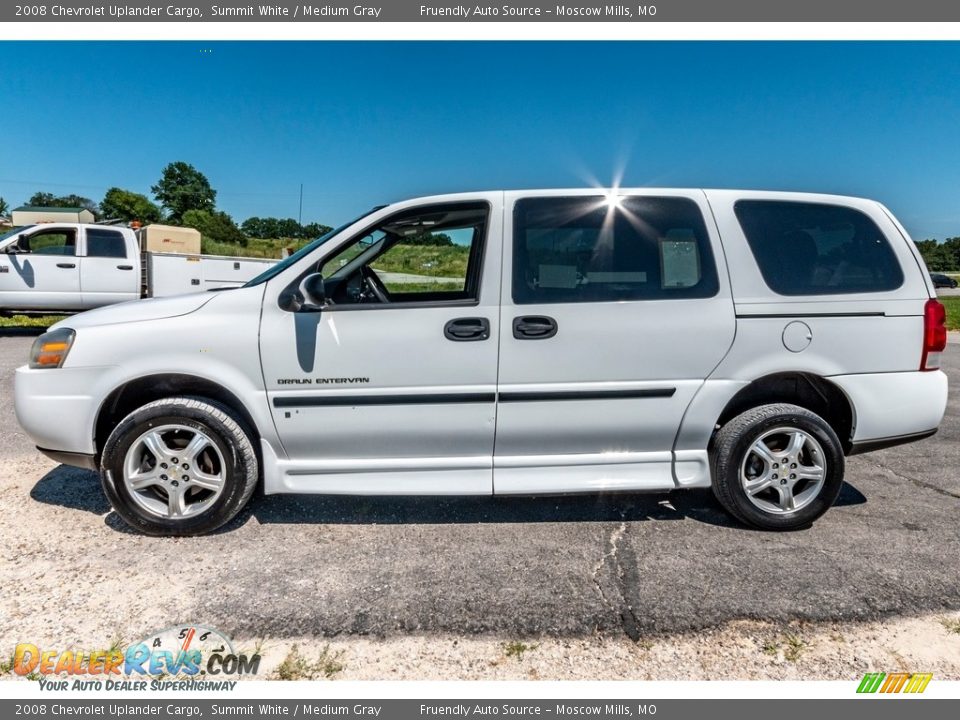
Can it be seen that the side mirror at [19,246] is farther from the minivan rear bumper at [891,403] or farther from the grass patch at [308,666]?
the minivan rear bumper at [891,403]

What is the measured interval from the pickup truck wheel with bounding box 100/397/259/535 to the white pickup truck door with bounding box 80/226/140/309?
9.45 metres

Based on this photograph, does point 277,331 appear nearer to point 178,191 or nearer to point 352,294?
point 352,294

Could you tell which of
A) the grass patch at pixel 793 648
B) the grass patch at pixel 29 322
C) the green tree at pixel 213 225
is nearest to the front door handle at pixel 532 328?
the grass patch at pixel 793 648

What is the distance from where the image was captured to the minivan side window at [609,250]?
3066mm

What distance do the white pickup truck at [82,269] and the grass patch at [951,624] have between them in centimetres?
1095

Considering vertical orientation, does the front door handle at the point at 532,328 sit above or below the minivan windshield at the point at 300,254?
below

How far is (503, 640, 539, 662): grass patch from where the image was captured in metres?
2.15

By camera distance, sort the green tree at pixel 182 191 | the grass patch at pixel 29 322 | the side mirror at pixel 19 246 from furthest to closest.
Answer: the green tree at pixel 182 191 → the grass patch at pixel 29 322 → the side mirror at pixel 19 246

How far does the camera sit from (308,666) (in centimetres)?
209

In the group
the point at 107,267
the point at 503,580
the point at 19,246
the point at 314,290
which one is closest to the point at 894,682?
the point at 503,580

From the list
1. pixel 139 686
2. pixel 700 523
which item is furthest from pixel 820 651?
pixel 139 686

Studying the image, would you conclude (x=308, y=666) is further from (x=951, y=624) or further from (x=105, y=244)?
(x=105, y=244)

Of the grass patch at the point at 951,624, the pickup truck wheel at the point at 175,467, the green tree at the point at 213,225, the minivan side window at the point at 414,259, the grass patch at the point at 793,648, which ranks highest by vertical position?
the green tree at the point at 213,225

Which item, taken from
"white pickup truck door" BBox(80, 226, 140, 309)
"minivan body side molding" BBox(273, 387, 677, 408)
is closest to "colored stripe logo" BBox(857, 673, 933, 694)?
"minivan body side molding" BBox(273, 387, 677, 408)
